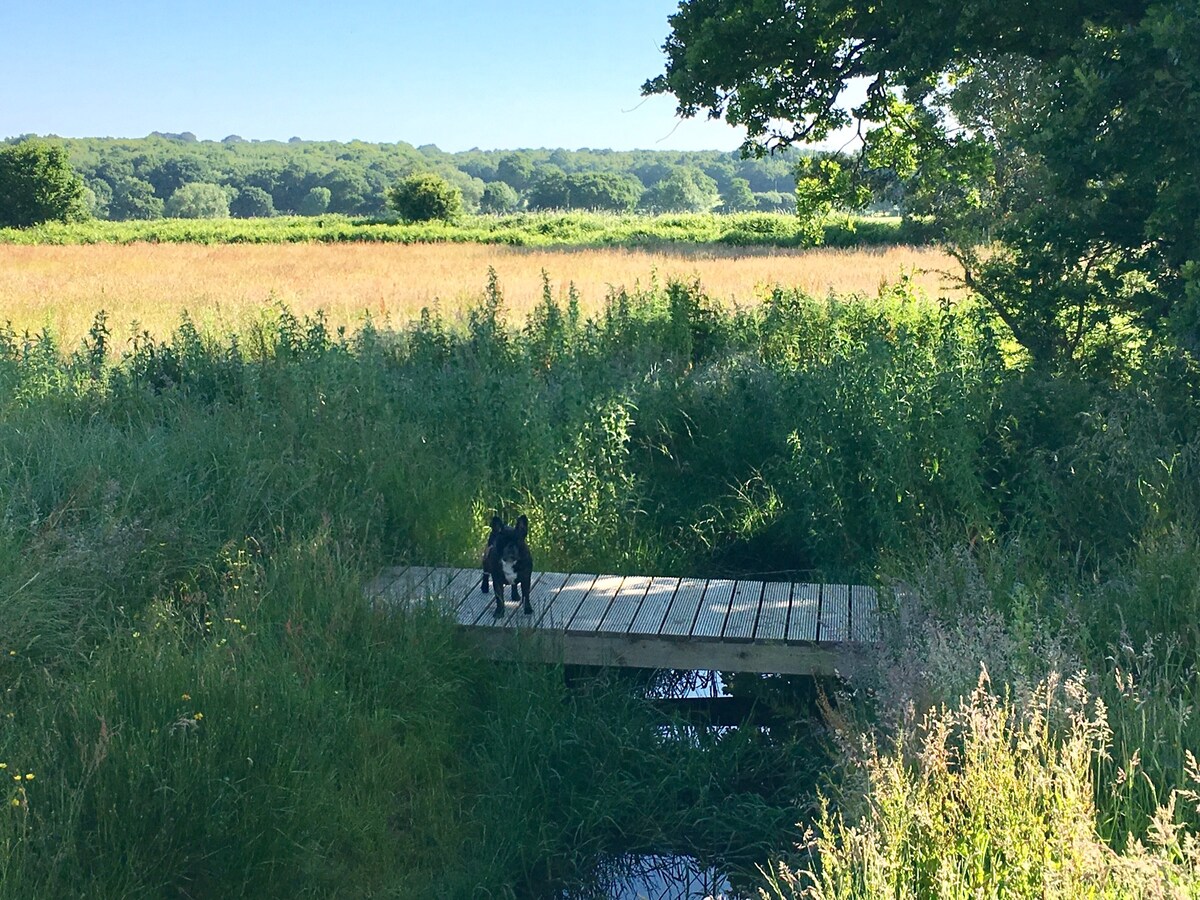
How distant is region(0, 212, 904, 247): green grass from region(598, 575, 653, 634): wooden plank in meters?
27.6

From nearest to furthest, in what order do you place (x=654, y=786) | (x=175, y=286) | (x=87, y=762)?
(x=87, y=762)
(x=654, y=786)
(x=175, y=286)

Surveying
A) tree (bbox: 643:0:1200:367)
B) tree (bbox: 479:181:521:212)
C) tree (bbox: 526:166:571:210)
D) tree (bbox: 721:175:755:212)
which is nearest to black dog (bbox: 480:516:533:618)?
tree (bbox: 643:0:1200:367)

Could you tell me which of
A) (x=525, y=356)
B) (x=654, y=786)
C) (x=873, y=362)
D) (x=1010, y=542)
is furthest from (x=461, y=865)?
(x=525, y=356)

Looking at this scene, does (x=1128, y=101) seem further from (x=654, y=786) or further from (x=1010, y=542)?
(x=654, y=786)

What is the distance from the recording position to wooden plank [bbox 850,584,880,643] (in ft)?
15.6

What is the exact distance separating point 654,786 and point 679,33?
23.7 ft

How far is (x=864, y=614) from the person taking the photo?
511 centimetres

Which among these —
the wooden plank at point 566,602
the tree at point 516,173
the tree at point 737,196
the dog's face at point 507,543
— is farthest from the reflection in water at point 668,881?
the tree at point 516,173

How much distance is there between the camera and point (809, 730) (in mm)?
5090

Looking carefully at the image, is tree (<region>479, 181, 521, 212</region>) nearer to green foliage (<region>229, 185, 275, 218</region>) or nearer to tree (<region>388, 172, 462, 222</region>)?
green foliage (<region>229, 185, 275, 218</region>)

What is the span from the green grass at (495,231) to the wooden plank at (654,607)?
27621 mm

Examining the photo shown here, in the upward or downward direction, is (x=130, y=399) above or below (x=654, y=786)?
above

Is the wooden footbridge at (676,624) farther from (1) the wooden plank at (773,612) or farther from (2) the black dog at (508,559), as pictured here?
(2) the black dog at (508,559)

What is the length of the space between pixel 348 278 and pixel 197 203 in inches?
3956
